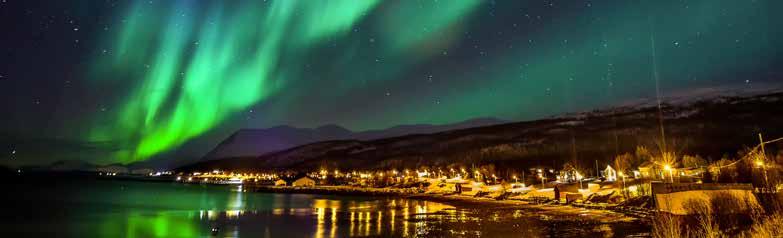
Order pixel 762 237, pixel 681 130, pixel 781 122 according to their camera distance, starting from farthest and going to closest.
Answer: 1. pixel 681 130
2. pixel 781 122
3. pixel 762 237

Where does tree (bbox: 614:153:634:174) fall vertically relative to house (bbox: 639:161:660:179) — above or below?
above

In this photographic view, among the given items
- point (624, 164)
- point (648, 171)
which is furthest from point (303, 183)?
point (648, 171)

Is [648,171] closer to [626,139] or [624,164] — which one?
[624,164]

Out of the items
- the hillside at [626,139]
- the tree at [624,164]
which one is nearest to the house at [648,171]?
the tree at [624,164]

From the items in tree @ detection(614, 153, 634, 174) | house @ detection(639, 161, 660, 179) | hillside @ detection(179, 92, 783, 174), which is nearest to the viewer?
house @ detection(639, 161, 660, 179)

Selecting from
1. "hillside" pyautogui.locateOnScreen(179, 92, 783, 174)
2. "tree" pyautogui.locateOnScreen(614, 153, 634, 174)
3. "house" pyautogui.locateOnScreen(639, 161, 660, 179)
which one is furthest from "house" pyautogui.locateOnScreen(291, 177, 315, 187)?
"house" pyautogui.locateOnScreen(639, 161, 660, 179)

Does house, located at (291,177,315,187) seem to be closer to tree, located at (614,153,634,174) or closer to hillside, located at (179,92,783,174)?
hillside, located at (179,92,783,174)

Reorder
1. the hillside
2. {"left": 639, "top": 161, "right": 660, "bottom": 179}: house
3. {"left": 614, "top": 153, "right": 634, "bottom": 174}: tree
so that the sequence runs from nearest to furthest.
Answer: {"left": 639, "top": 161, "right": 660, "bottom": 179}: house
{"left": 614, "top": 153, "right": 634, "bottom": 174}: tree
the hillside

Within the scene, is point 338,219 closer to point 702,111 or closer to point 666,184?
point 666,184

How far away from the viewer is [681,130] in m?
156

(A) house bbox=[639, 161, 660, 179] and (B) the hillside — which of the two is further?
(B) the hillside

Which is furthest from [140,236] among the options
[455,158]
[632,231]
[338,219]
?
[455,158]

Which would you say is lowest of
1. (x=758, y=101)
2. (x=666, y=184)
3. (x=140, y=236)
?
(x=140, y=236)

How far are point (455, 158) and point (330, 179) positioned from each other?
43.7m
